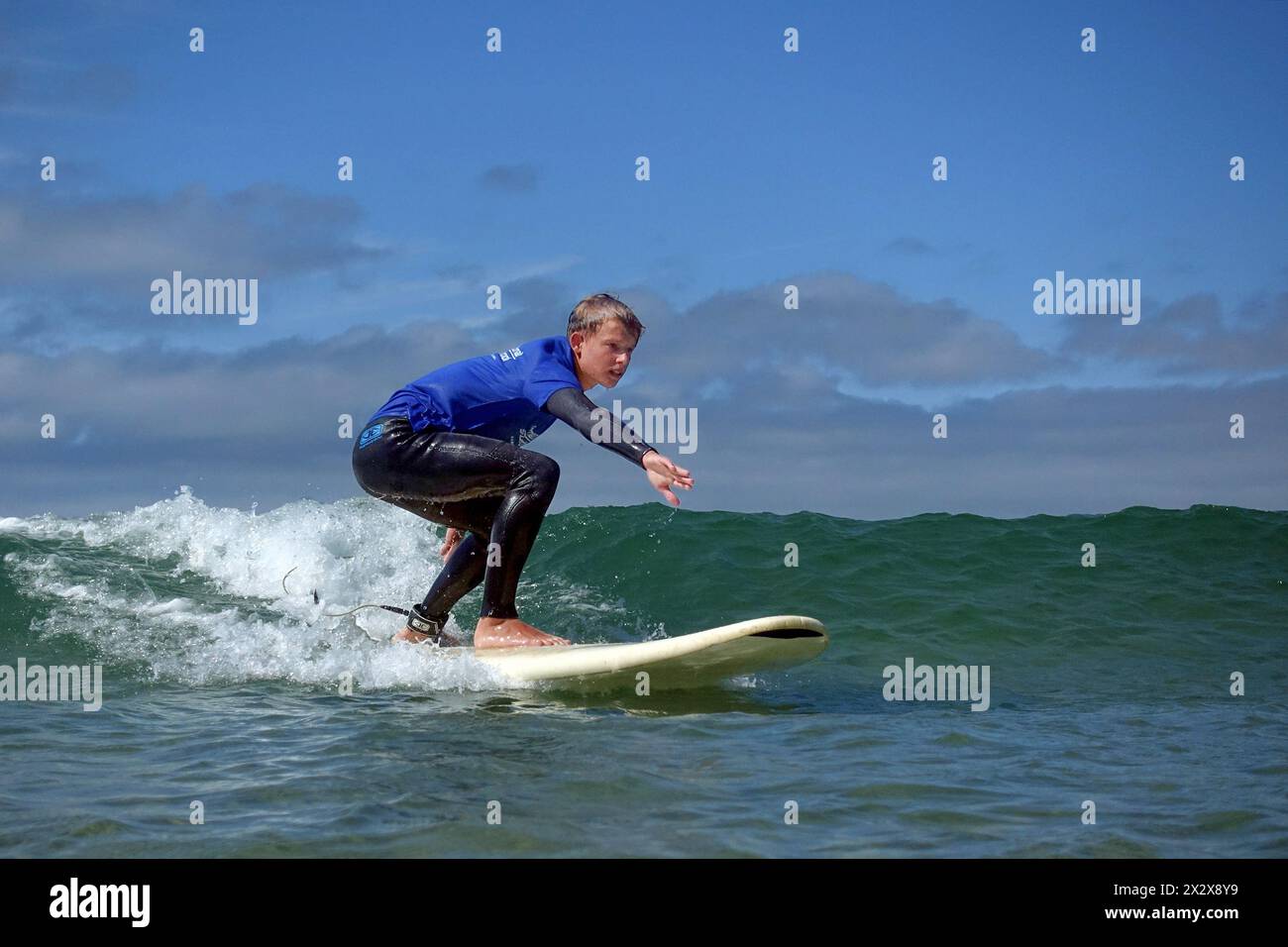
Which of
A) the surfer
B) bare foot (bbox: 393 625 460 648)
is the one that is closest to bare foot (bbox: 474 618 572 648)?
the surfer

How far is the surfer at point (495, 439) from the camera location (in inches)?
238

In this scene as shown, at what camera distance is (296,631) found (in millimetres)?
7305

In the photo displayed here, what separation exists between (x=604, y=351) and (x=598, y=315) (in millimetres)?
197

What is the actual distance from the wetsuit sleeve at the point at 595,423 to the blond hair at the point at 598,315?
50cm

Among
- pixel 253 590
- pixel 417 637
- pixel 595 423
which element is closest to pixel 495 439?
pixel 595 423

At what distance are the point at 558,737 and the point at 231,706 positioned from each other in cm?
200

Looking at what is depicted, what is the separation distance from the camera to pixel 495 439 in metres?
6.32

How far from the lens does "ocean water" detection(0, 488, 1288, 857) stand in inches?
143

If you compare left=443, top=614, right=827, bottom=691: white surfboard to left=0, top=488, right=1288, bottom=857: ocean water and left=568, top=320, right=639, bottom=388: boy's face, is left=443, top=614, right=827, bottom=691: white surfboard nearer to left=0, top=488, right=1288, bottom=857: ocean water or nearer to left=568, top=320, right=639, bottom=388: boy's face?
left=0, top=488, right=1288, bottom=857: ocean water

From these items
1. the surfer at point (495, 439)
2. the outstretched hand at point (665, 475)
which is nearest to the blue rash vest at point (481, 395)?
the surfer at point (495, 439)

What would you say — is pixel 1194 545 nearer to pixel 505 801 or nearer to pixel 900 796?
pixel 900 796

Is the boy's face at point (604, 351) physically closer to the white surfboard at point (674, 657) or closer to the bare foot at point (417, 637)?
the white surfboard at point (674, 657)
